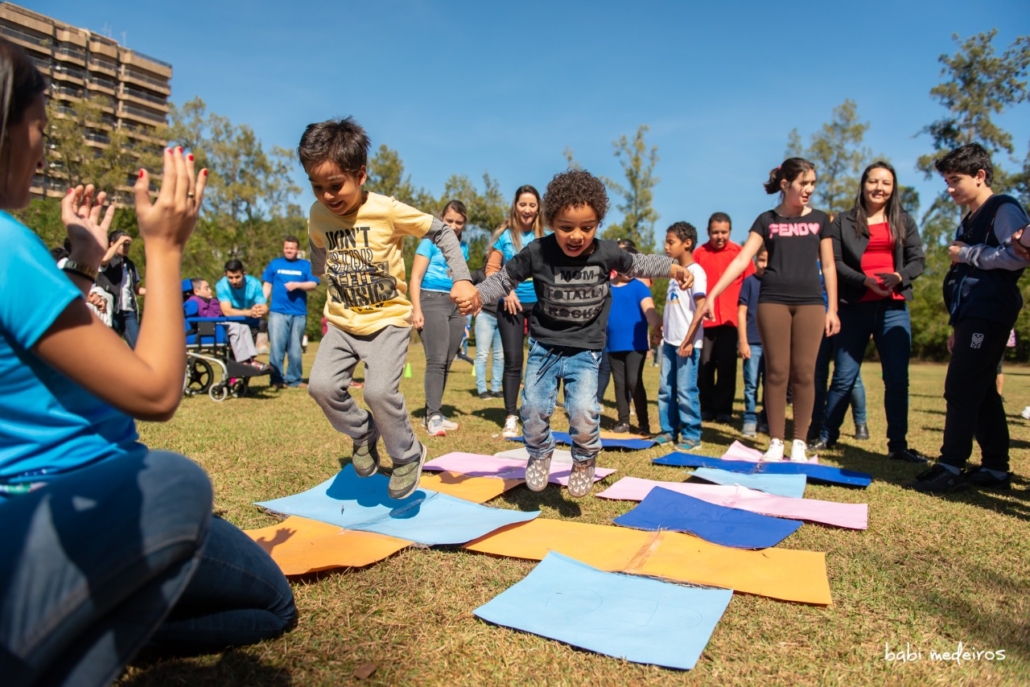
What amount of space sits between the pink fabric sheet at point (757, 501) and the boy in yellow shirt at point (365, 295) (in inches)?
56.0

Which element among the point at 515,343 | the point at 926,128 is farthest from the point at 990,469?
the point at 926,128

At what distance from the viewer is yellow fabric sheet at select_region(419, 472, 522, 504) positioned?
426cm

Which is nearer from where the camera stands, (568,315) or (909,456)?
(568,315)

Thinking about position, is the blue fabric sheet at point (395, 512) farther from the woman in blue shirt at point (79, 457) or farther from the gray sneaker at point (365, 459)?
the woman in blue shirt at point (79, 457)

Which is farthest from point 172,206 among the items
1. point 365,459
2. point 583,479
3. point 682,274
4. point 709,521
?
point 709,521

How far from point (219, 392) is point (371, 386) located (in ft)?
20.8

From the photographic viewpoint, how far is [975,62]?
112 feet

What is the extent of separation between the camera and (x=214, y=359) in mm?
9008

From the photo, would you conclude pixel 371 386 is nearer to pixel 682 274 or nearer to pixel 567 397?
pixel 567 397

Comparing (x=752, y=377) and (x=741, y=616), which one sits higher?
(x=752, y=377)

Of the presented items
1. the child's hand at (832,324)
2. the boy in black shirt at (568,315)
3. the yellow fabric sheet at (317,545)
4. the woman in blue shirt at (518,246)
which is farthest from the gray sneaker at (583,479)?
the child's hand at (832,324)

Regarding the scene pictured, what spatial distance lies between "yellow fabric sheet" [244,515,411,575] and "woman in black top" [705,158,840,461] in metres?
3.23

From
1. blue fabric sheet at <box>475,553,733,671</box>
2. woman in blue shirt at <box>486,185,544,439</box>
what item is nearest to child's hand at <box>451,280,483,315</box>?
blue fabric sheet at <box>475,553,733,671</box>

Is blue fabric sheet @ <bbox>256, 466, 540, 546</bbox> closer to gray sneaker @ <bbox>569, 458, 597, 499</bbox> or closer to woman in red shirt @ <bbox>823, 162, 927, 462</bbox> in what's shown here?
gray sneaker @ <bbox>569, 458, 597, 499</bbox>
